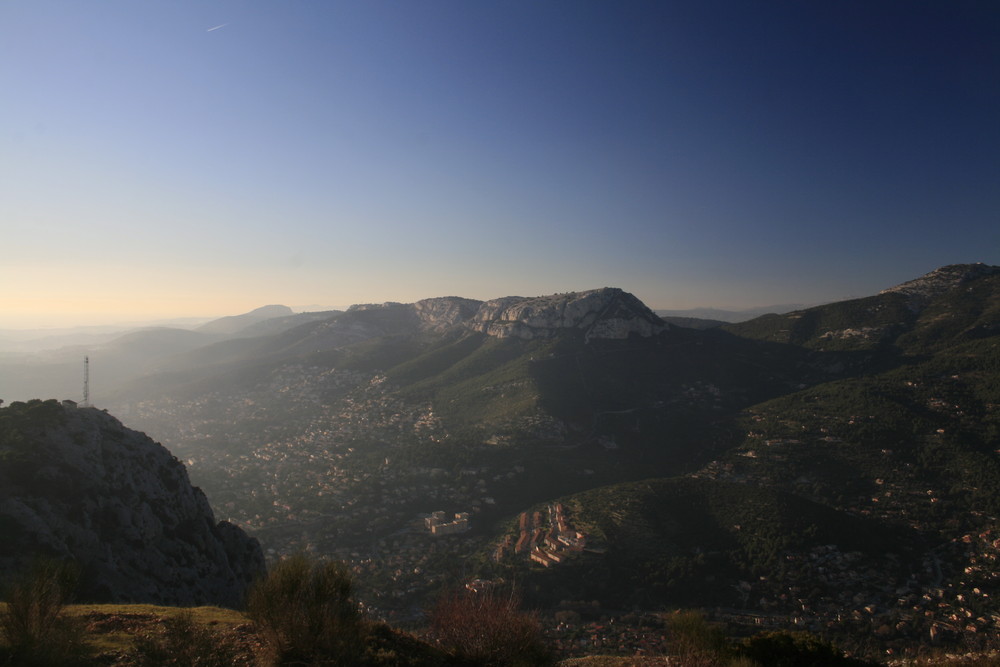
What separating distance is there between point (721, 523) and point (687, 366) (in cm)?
6219

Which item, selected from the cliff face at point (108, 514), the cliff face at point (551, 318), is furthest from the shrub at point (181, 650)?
the cliff face at point (551, 318)

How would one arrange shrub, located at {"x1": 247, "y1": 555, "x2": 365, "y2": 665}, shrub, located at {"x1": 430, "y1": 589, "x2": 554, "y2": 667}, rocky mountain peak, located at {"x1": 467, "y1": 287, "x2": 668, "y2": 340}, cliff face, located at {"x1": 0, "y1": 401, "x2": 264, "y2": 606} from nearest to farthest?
shrub, located at {"x1": 247, "y1": 555, "x2": 365, "y2": 665}
shrub, located at {"x1": 430, "y1": 589, "x2": 554, "y2": 667}
cliff face, located at {"x1": 0, "y1": 401, "x2": 264, "y2": 606}
rocky mountain peak, located at {"x1": 467, "y1": 287, "x2": 668, "y2": 340}

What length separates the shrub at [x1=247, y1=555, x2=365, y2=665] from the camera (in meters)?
11.1

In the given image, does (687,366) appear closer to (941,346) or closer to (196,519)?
(941,346)

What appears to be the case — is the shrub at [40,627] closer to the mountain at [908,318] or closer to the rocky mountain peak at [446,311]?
the mountain at [908,318]

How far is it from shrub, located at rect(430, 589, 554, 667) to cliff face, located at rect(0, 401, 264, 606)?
1663cm

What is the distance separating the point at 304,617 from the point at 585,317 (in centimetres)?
12287

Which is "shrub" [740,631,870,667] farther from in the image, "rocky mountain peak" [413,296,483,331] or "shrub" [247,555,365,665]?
"rocky mountain peak" [413,296,483,331]

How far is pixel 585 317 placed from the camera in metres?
130

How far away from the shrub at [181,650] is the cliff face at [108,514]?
39.8ft

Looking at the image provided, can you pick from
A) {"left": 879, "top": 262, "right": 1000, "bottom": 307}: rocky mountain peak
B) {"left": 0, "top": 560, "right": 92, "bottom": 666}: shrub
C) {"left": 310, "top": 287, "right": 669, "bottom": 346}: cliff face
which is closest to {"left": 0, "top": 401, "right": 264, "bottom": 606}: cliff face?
{"left": 0, "top": 560, "right": 92, "bottom": 666}: shrub

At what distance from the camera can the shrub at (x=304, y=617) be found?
1109 centimetres

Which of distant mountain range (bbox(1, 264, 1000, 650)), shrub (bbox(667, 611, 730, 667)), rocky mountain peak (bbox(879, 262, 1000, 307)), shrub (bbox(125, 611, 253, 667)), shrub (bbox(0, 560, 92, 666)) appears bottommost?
distant mountain range (bbox(1, 264, 1000, 650))

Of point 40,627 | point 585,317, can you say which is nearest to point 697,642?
point 40,627
